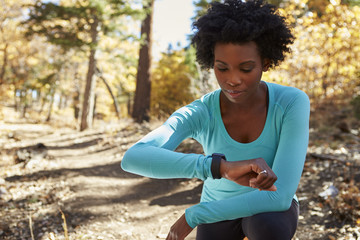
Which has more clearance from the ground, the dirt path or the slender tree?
the slender tree

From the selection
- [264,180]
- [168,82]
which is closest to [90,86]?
[168,82]

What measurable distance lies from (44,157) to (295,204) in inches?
283

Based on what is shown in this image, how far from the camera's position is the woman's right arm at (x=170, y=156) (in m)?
1.44

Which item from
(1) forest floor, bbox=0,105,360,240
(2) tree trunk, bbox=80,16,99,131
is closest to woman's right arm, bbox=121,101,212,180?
(1) forest floor, bbox=0,105,360,240

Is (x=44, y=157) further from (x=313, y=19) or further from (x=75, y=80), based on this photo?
(x=75, y=80)

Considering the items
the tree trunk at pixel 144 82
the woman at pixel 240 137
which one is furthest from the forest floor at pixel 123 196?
the tree trunk at pixel 144 82

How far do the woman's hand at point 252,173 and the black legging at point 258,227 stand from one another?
0.21 metres

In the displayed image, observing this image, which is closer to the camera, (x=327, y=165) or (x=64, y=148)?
(x=327, y=165)

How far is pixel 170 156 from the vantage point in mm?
1485

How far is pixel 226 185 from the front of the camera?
5.90 ft

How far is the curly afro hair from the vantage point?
1.55m

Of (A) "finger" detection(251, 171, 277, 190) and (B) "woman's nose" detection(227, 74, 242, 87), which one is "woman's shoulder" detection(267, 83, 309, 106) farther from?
(A) "finger" detection(251, 171, 277, 190)

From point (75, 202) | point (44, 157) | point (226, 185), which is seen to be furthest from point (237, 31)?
point (44, 157)

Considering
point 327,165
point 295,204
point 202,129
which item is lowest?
point 327,165
